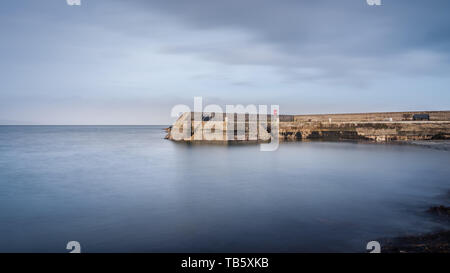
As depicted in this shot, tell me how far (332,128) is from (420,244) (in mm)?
28542

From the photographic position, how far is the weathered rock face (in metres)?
27.2

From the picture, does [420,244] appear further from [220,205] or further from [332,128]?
[332,128]

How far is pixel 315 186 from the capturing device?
10.8 meters

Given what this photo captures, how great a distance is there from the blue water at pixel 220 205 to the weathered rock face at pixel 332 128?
1283cm

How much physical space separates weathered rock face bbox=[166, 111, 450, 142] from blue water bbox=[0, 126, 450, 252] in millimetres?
12832

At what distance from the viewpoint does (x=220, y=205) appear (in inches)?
335

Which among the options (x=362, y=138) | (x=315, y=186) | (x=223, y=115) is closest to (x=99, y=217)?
(x=315, y=186)

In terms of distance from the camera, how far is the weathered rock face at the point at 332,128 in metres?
27.2

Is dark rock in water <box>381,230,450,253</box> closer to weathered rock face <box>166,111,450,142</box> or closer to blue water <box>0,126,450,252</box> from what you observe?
blue water <box>0,126,450,252</box>

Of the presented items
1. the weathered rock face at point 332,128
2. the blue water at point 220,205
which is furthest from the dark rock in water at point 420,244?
the weathered rock face at point 332,128

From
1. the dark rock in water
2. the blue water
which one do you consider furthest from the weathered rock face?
the dark rock in water
